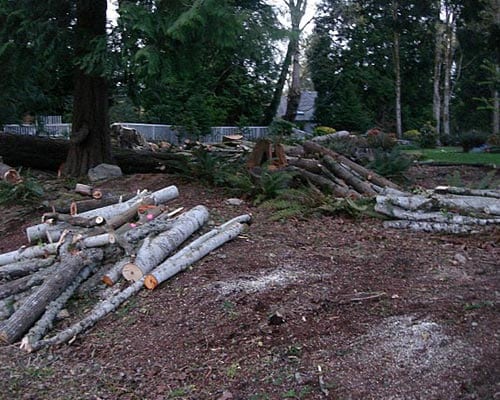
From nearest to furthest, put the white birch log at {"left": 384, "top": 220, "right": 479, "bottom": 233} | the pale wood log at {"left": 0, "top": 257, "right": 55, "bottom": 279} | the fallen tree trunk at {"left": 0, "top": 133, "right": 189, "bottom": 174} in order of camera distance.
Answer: the pale wood log at {"left": 0, "top": 257, "right": 55, "bottom": 279}
the white birch log at {"left": 384, "top": 220, "right": 479, "bottom": 233}
the fallen tree trunk at {"left": 0, "top": 133, "right": 189, "bottom": 174}

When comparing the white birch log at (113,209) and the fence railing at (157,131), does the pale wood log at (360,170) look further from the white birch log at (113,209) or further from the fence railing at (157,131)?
the fence railing at (157,131)

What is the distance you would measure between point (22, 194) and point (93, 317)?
13.6 ft

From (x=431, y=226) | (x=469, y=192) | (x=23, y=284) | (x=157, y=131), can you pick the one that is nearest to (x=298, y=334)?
(x=23, y=284)

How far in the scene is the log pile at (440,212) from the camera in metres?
7.03

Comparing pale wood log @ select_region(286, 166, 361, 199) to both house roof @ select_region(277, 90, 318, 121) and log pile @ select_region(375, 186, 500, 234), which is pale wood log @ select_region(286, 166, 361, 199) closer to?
log pile @ select_region(375, 186, 500, 234)

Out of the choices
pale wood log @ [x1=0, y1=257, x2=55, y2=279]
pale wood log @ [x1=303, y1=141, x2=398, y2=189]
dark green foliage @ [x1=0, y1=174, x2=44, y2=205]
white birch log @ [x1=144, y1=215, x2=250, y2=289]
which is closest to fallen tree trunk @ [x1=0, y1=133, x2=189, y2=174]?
pale wood log @ [x1=303, y1=141, x2=398, y2=189]

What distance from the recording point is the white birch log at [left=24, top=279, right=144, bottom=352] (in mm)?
4852

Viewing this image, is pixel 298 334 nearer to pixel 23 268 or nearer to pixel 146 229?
pixel 146 229

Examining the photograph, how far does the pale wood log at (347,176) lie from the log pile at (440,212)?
1242 millimetres

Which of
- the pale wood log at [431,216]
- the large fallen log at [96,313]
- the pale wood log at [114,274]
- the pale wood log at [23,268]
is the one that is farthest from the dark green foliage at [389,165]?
the pale wood log at [23,268]

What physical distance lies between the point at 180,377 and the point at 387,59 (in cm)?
3472

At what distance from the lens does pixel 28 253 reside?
21.0ft

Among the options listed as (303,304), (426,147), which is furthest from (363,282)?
(426,147)

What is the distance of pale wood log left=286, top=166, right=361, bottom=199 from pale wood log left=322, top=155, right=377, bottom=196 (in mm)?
169
